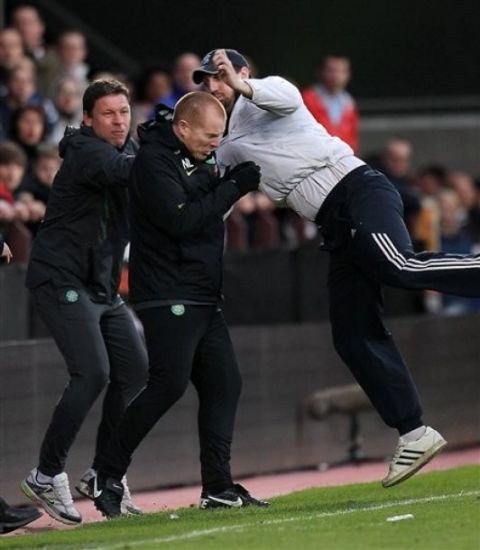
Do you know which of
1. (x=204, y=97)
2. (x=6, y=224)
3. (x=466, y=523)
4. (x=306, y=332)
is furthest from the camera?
(x=306, y=332)

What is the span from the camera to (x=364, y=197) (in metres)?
9.22

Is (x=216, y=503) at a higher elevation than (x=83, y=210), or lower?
lower

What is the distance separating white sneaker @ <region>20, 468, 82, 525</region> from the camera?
30.5 ft

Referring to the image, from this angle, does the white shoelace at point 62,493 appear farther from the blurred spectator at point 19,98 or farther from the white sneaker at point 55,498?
the blurred spectator at point 19,98

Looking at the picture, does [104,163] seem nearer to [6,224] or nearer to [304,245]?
[6,224]

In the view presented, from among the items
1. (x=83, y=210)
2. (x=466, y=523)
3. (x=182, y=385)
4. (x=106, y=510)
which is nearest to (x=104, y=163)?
(x=83, y=210)

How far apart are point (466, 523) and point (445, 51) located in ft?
40.9

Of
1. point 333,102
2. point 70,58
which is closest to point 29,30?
point 70,58

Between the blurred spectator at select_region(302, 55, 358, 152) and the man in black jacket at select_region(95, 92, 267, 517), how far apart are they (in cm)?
674

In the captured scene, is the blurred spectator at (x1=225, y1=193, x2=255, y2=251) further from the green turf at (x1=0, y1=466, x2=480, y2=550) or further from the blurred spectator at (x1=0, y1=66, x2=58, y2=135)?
the green turf at (x1=0, y1=466, x2=480, y2=550)

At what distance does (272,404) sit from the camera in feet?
43.8

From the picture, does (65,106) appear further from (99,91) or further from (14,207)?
(99,91)

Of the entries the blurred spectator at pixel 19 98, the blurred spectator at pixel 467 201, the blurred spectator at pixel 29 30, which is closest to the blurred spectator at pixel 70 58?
the blurred spectator at pixel 29 30

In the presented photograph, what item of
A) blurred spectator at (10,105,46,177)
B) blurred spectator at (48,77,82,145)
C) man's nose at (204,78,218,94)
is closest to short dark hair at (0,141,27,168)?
blurred spectator at (10,105,46,177)
